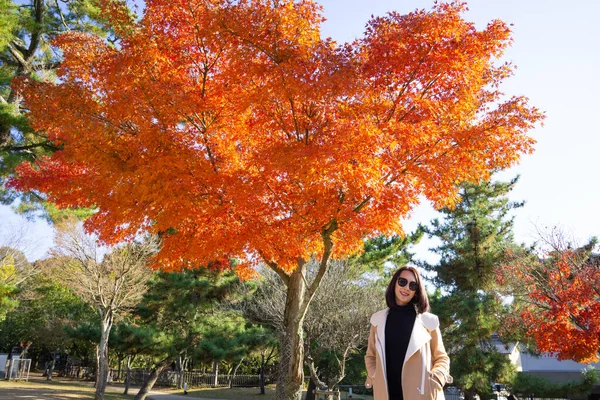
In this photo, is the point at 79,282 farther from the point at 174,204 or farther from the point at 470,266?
the point at 470,266

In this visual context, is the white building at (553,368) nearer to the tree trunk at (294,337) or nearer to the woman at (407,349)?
the tree trunk at (294,337)

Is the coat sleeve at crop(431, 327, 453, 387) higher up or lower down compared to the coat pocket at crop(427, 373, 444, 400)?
higher up

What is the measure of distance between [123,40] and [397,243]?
63.3ft

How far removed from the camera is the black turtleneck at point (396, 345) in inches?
125

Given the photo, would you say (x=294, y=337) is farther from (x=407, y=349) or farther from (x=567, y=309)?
(x=567, y=309)

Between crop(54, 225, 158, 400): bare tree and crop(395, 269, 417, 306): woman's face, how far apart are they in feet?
54.0

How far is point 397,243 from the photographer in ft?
81.1

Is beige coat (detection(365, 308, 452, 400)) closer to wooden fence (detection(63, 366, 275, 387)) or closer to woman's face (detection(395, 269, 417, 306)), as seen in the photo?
woman's face (detection(395, 269, 417, 306))

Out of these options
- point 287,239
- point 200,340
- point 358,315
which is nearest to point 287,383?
point 287,239

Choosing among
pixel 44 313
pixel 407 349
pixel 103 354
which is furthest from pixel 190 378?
pixel 407 349

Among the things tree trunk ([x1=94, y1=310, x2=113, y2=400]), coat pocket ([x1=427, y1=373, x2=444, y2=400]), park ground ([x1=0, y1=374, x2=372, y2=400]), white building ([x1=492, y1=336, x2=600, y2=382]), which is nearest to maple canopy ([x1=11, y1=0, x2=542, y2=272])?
coat pocket ([x1=427, y1=373, x2=444, y2=400])

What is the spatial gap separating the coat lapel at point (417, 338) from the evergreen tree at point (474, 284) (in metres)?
16.7

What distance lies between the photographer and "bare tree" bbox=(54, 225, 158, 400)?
17797 mm

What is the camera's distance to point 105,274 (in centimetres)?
1916
